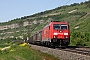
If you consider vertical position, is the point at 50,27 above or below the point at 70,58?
above

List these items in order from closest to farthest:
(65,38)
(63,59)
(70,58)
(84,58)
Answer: (84,58) → (70,58) → (63,59) → (65,38)

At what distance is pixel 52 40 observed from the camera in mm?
43062

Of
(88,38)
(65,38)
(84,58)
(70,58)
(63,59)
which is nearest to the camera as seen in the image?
(84,58)

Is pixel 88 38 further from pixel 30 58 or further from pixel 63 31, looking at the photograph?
pixel 30 58

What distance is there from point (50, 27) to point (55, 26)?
3.29 ft

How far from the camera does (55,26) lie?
1725 inches

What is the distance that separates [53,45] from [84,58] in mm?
21001

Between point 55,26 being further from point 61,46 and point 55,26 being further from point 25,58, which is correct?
point 25,58

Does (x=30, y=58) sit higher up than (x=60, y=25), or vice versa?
(x=60, y=25)

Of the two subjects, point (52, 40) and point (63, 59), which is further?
point (52, 40)

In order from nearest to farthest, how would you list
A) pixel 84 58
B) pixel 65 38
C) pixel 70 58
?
pixel 84 58 < pixel 70 58 < pixel 65 38

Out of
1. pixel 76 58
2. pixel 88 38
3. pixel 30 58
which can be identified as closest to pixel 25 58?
pixel 30 58

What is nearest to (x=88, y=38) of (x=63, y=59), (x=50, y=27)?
(x=50, y=27)

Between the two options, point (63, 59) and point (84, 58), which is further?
point (63, 59)
